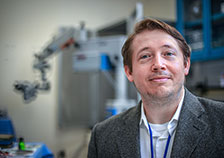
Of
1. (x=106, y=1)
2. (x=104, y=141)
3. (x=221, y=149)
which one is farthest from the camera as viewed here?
(x=106, y=1)

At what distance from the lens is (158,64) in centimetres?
86

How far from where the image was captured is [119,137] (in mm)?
982

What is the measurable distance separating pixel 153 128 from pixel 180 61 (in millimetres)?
320

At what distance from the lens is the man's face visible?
861 millimetres

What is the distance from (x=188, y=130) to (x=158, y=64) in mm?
290

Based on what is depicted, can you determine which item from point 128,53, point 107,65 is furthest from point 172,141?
point 107,65

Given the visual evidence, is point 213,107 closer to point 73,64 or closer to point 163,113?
point 163,113

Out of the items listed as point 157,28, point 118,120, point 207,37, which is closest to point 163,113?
point 118,120

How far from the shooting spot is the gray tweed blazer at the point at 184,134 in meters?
0.80

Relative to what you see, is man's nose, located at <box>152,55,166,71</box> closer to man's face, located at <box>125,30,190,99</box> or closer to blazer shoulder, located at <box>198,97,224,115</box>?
man's face, located at <box>125,30,190,99</box>

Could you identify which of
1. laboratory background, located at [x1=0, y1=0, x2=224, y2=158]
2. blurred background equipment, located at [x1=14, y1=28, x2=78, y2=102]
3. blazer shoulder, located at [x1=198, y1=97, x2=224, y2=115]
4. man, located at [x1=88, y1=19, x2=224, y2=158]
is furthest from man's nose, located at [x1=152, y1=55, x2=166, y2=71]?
blurred background equipment, located at [x1=14, y1=28, x2=78, y2=102]

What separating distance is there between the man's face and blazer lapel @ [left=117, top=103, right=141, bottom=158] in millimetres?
162

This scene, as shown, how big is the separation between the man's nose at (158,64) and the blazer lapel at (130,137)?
0.28 meters

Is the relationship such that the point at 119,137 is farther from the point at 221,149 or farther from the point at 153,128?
the point at 221,149
